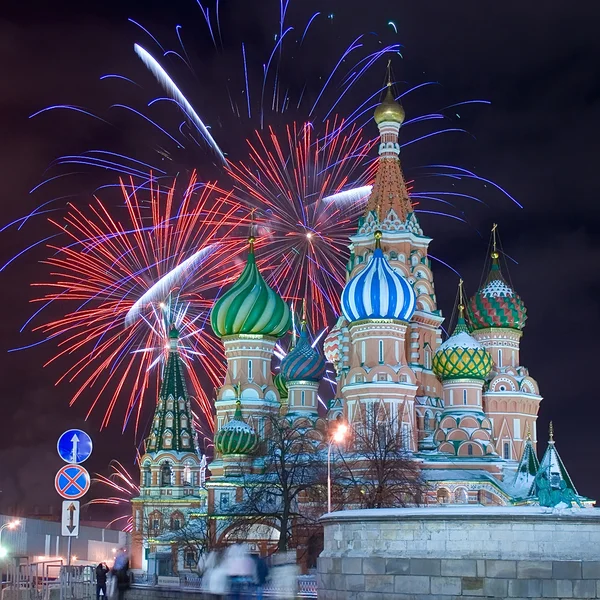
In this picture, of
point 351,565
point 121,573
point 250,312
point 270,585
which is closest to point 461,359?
point 250,312

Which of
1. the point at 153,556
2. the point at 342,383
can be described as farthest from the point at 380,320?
the point at 153,556

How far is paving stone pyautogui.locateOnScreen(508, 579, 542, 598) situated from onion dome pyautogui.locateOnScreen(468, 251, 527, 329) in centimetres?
3977

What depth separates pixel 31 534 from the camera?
6250 centimetres

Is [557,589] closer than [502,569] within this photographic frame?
Yes

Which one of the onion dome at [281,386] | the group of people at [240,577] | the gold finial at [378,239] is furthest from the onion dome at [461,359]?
the group of people at [240,577]

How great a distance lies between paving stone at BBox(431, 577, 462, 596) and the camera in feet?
63.4

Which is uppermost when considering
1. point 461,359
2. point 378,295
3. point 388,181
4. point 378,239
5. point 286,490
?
point 388,181

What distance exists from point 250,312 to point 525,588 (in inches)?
1412

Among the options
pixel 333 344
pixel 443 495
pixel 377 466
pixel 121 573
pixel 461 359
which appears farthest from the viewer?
pixel 333 344

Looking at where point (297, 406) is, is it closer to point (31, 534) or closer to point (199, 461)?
point (199, 461)

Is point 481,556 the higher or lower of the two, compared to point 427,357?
lower

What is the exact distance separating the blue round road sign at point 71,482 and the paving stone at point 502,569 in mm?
6662

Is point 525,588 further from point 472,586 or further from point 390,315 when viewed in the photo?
point 390,315

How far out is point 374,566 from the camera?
2033cm
